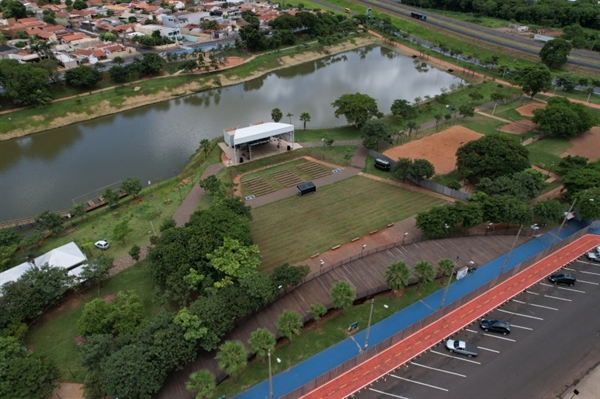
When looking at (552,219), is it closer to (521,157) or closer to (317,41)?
(521,157)

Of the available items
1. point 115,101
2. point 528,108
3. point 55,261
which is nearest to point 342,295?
point 55,261

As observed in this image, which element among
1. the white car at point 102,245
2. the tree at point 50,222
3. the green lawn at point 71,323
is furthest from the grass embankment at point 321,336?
the tree at point 50,222

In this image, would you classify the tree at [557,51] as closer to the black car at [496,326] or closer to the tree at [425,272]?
the tree at [425,272]

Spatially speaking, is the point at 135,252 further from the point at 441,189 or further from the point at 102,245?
the point at 441,189

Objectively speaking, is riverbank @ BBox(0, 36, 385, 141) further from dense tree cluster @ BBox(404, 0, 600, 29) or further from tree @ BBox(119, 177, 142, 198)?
dense tree cluster @ BBox(404, 0, 600, 29)

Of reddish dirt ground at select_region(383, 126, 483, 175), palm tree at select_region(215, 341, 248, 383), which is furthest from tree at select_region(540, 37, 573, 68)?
palm tree at select_region(215, 341, 248, 383)
